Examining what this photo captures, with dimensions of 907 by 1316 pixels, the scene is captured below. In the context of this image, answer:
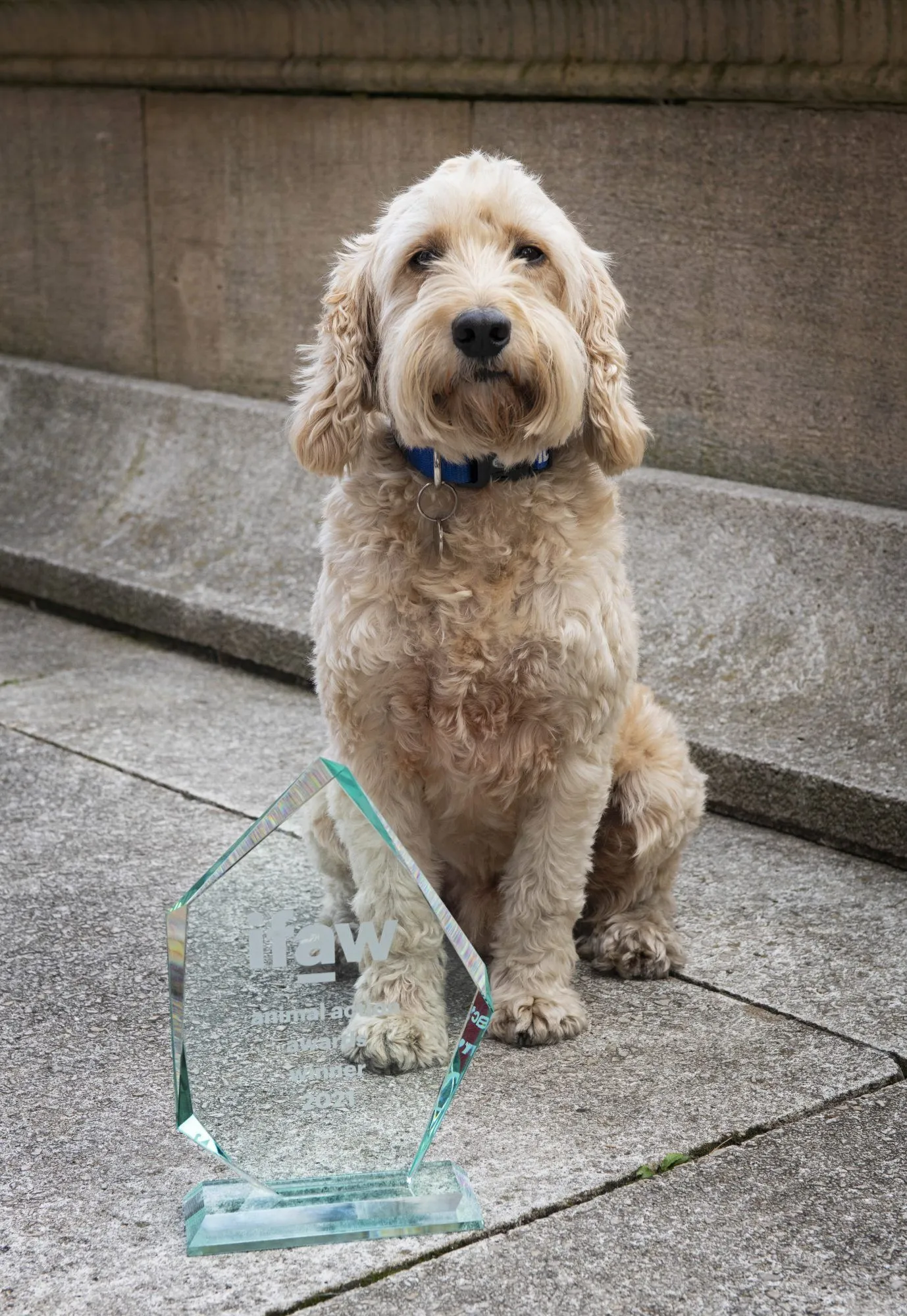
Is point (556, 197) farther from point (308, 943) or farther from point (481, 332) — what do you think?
point (308, 943)

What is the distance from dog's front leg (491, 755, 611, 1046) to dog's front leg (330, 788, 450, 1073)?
618 millimetres

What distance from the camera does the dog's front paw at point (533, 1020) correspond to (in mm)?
3490

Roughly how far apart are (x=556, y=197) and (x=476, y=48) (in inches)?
23.5

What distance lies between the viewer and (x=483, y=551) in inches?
135

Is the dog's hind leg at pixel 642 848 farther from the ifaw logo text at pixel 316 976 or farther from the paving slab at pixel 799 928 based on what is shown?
the ifaw logo text at pixel 316 976

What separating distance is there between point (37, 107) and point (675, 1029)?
17.8 ft

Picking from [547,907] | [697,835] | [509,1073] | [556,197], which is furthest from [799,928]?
[556,197]

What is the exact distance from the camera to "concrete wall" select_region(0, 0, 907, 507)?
489cm

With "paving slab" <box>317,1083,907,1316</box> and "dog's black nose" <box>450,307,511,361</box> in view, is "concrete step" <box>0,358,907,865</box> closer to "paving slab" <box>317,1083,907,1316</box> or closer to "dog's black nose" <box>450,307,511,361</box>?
"paving slab" <box>317,1083,907,1316</box>

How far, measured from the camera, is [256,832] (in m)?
2.63

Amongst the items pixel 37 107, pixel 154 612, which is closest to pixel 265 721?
pixel 154 612

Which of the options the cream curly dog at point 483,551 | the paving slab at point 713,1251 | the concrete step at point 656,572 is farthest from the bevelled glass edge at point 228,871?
the concrete step at point 656,572

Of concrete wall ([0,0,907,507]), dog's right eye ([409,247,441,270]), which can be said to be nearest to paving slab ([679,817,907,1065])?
concrete wall ([0,0,907,507])

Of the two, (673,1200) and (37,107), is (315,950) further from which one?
(37,107)
